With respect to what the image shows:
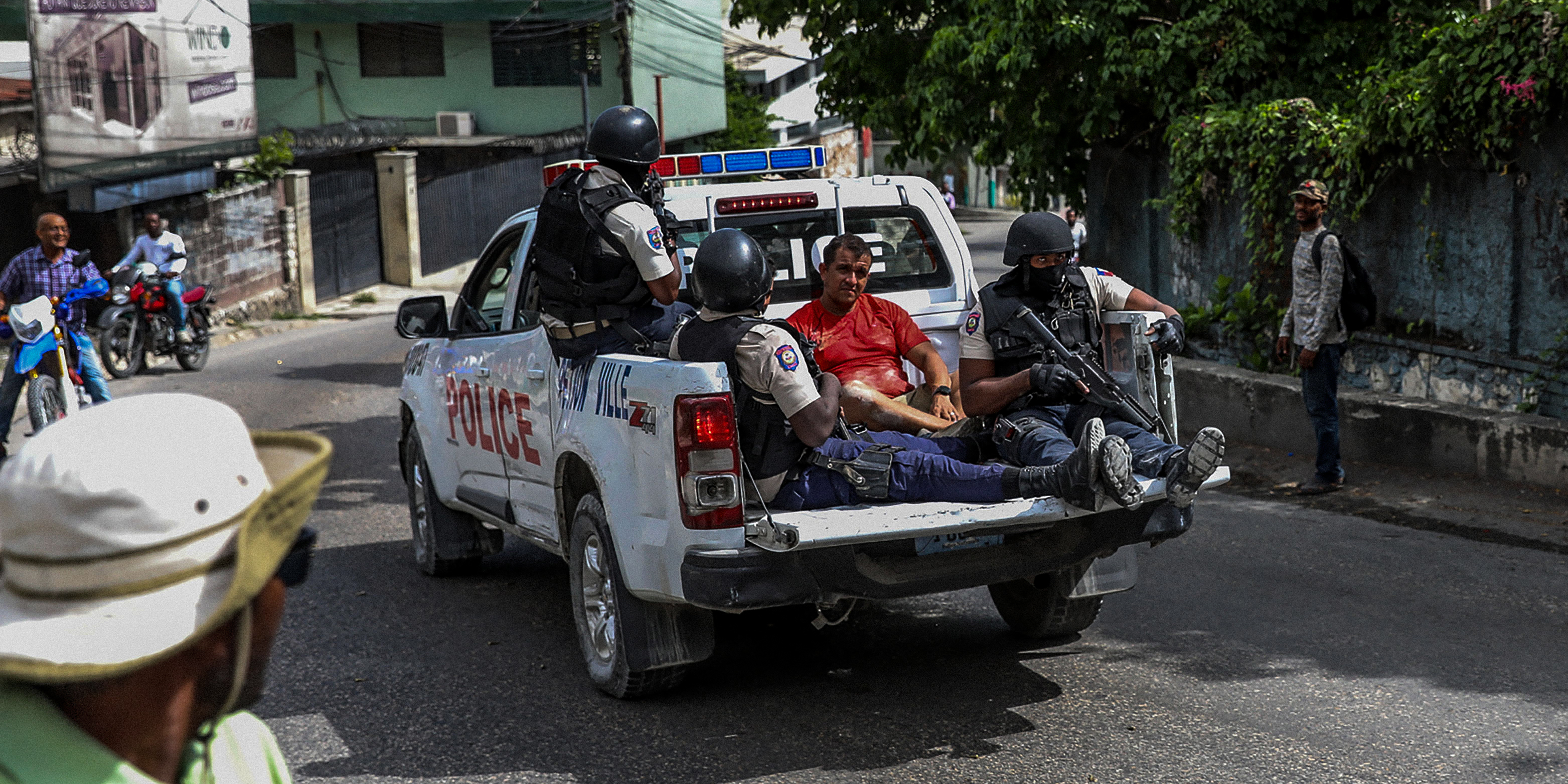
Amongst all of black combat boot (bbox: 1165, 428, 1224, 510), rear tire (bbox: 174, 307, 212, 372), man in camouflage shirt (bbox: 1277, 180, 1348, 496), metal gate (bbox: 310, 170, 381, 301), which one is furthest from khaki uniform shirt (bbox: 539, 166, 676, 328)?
metal gate (bbox: 310, 170, 381, 301)

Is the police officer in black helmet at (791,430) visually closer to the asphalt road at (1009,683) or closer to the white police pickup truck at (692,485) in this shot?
the white police pickup truck at (692,485)

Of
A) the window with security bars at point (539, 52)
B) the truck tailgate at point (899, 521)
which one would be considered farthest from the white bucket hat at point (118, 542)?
the window with security bars at point (539, 52)

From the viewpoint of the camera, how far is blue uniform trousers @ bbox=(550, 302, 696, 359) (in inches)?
224

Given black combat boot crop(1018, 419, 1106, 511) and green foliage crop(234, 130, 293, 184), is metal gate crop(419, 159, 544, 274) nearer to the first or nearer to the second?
green foliage crop(234, 130, 293, 184)

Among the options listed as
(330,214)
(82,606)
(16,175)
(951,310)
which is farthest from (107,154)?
(82,606)

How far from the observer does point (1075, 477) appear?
4770 millimetres

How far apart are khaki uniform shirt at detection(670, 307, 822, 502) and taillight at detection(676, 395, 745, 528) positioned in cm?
20

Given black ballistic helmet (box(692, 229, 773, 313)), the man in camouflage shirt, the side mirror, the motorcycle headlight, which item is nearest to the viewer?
black ballistic helmet (box(692, 229, 773, 313))

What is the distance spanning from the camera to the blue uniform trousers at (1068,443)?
5.09 m

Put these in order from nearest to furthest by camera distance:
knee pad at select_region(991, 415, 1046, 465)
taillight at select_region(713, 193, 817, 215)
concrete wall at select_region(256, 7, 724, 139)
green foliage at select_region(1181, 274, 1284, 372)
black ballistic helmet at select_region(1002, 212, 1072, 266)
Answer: knee pad at select_region(991, 415, 1046, 465) < black ballistic helmet at select_region(1002, 212, 1072, 266) < taillight at select_region(713, 193, 817, 215) < green foliage at select_region(1181, 274, 1284, 372) < concrete wall at select_region(256, 7, 724, 139)

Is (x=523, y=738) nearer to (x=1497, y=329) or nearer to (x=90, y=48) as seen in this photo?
(x=1497, y=329)

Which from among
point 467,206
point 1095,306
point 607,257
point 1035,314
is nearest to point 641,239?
point 607,257

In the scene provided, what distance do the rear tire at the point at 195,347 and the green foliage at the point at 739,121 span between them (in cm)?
2494

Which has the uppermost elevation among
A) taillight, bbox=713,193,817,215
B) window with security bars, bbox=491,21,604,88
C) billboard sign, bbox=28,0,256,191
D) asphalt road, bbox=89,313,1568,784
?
window with security bars, bbox=491,21,604,88
